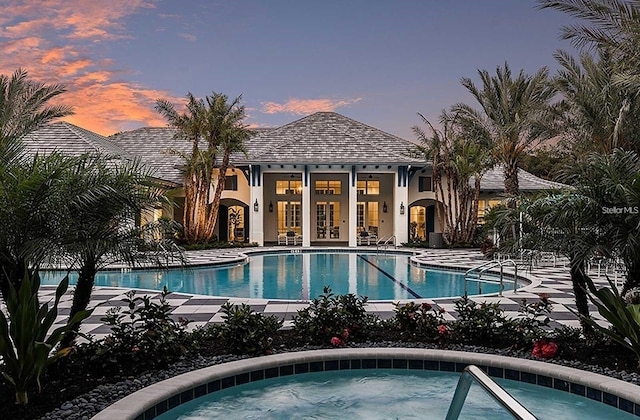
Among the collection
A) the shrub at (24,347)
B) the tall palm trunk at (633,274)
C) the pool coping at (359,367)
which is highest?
the tall palm trunk at (633,274)

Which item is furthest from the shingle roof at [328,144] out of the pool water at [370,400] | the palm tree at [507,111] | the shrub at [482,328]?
the pool water at [370,400]

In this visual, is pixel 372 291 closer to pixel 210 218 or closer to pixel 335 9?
pixel 335 9

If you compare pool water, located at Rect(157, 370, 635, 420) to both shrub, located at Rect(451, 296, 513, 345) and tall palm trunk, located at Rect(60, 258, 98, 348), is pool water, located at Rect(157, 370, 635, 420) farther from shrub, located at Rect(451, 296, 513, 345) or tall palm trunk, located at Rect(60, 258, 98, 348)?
tall palm trunk, located at Rect(60, 258, 98, 348)

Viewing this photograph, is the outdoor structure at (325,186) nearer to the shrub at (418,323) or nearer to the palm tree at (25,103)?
the palm tree at (25,103)

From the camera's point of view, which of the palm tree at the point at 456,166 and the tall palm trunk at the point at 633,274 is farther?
the palm tree at the point at 456,166

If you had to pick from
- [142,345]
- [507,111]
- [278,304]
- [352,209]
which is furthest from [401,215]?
[142,345]

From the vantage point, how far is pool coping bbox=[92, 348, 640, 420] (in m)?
4.41

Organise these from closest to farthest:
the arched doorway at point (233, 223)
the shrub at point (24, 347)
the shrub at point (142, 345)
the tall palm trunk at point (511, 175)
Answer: the shrub at point (24, 347), the shrub at point (142, 345), the tall palm trunk at point (511, 175), the arched doorway at point (233, 223)

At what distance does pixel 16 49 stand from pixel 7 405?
1623cm

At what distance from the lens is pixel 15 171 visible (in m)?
4.72

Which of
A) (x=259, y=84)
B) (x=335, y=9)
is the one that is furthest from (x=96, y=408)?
(x=259, y=84)

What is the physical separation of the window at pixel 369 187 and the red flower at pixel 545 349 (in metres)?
24.0

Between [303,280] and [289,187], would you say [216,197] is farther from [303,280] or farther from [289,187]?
[303,280]

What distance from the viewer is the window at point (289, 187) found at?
29734 millimetres
